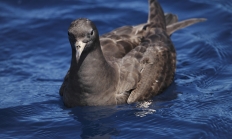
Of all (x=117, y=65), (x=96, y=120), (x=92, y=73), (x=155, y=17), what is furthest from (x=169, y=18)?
(x=96, y=120)

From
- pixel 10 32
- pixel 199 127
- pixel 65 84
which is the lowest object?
pixel 199 127

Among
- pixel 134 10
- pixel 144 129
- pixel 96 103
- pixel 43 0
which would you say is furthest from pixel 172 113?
pixel 43 0

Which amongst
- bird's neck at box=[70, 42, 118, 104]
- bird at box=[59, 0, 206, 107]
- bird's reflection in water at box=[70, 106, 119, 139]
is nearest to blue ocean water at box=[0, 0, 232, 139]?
bird's reflection in water at box=[70, 106, 119, 139]

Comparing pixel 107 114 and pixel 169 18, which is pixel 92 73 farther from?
pixel 169 18

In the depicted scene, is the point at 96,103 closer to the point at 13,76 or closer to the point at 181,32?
the point at 13,76

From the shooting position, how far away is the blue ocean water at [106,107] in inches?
356

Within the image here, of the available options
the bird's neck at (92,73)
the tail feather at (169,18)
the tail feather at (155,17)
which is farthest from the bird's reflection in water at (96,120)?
the tail feather at (169,18)

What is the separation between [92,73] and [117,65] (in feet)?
2.02

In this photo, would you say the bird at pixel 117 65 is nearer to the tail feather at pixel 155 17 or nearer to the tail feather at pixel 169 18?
the tail feather at pixel 155 17

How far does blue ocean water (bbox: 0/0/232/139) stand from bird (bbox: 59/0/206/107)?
0.63 feet

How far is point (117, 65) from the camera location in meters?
9.72

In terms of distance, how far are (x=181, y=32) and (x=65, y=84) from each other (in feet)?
13.3

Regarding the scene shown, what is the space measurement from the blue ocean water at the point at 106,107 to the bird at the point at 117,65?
19cm

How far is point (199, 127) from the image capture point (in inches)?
346
